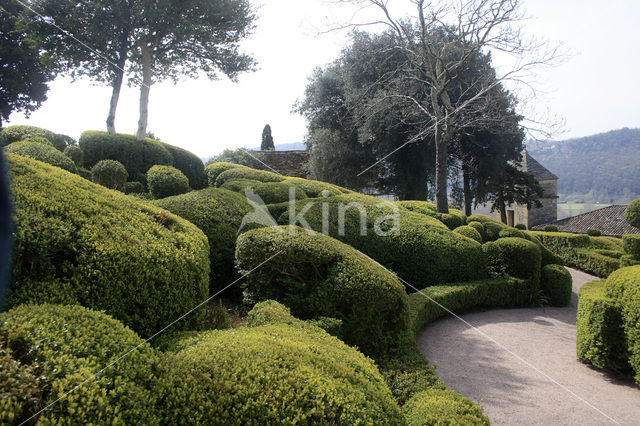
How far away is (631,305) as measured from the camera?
5684mm

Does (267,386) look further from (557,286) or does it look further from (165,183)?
(557,286)

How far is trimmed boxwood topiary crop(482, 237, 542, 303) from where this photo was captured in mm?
9820

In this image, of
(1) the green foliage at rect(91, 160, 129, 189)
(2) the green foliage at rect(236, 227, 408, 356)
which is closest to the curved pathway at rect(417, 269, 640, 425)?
(2) the green foliage at rect(236, 227, 408, 356)

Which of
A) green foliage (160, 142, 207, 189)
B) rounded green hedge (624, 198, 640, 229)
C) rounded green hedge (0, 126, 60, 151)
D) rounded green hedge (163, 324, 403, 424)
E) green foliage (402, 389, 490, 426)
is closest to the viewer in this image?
rounded green hedge (163, 324, 403, 424)

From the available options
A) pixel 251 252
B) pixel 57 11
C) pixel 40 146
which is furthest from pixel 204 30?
pixel 251 252

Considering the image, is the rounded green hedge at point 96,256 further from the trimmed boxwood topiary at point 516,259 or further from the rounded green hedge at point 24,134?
the trimmed boxwood topiary at point 516,259

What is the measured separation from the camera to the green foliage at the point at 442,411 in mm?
3385

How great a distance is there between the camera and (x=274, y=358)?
281cm

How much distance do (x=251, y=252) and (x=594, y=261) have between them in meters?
14.6

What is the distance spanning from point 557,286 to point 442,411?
27.0 feet

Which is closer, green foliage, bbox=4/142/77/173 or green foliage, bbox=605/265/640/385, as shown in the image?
green foliage, bbox=605/265/640/385

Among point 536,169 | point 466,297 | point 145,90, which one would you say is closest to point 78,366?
point 466,297

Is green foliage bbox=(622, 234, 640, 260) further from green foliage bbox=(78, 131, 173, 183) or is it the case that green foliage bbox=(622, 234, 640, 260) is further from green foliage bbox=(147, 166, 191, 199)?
green foliage bbox=(78, 131, 173, 183)

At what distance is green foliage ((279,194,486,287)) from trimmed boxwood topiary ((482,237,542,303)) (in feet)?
1.86
